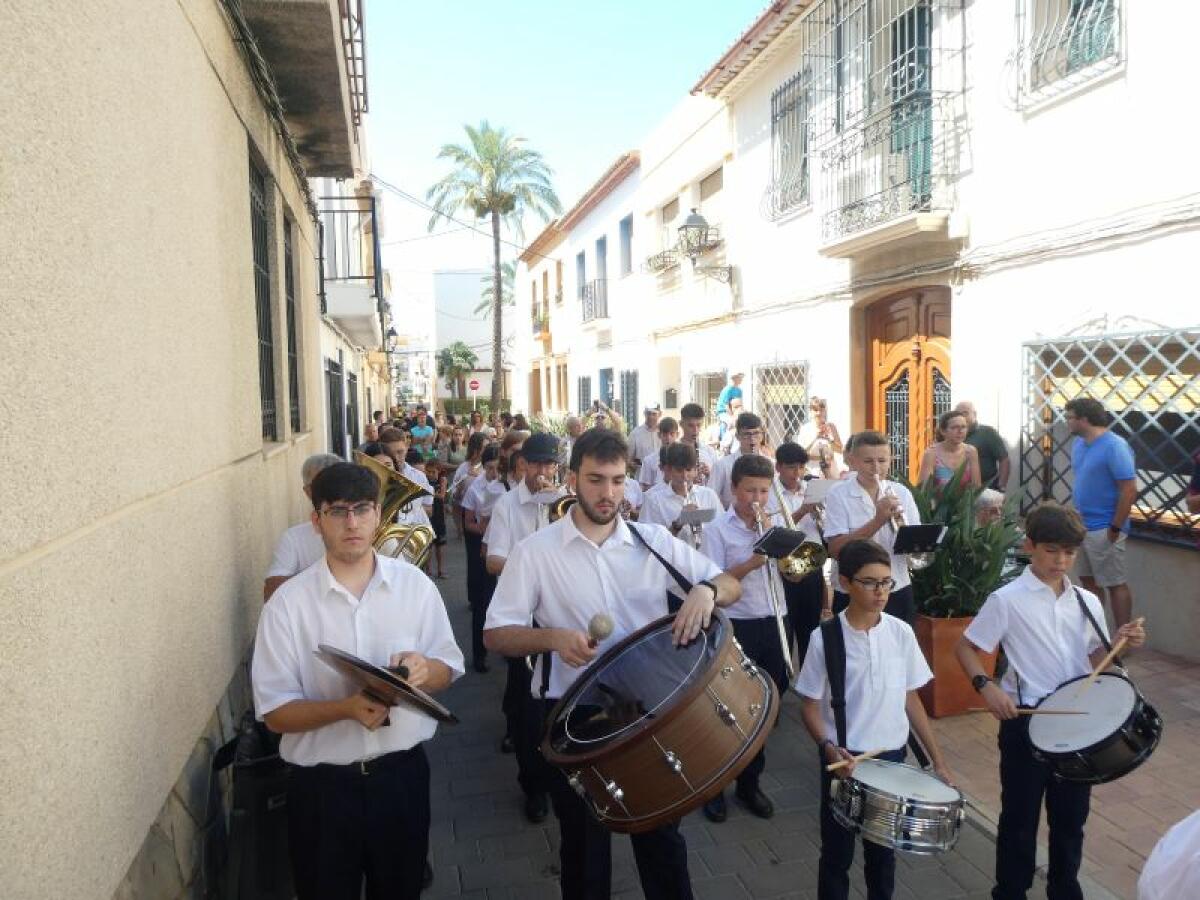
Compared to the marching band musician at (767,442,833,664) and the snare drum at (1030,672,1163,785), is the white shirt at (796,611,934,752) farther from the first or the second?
the marching band musician at (767,442,833,664)

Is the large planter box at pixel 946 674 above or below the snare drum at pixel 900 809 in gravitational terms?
below

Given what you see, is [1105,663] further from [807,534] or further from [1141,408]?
[1141,408]

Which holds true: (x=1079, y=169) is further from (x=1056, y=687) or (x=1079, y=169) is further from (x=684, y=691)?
(x=684, y=691)

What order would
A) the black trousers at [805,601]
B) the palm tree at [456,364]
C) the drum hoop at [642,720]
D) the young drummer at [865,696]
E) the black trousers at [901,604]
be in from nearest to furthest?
the drum hoop at [642,720] < the young drummer at [865,696] < the black trousers at [901,604] < the black trousers at [805,601] < the palm tree at [456,364]

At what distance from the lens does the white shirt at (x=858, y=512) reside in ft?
16.2

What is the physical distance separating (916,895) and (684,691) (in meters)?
1.98

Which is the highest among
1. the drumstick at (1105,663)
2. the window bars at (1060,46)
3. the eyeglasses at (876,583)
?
the window bars at (1060,46)

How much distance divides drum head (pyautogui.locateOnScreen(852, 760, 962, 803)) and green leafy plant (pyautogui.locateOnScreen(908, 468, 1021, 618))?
282cm

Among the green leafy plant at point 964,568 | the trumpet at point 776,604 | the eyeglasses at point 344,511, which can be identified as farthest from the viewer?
the green leafy plant at point 964,568

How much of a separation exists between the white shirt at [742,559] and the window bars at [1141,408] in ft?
12.0

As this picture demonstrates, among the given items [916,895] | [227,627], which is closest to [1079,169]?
[916,895]

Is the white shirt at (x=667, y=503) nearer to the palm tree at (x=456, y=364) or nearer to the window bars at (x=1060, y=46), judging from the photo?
the window bars at (x=1060, y=46)

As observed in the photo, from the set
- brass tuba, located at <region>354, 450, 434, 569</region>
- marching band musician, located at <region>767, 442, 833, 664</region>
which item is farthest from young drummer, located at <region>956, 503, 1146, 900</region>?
brass tuba, located at <region>354, 450, 434, 569</region>

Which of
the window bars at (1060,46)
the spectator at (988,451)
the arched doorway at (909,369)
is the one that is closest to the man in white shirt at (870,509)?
the spectator at (988,451)
